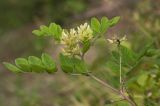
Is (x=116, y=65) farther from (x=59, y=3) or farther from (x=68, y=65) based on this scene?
(x=59, y=3)

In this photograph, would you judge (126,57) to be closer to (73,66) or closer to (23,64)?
(73,66)

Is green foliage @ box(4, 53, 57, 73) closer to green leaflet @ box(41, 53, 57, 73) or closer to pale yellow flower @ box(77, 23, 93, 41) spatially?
green leaflet @ box(41, 53, 57, 73)

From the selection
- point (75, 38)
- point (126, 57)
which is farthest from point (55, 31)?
point (126, 57)

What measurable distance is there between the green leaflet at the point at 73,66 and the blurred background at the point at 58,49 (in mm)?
206

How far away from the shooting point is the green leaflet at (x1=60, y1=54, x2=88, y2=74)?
167 cm

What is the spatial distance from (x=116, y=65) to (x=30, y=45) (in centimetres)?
397

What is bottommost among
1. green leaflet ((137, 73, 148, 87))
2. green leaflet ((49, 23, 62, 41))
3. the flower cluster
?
green leaflet ((137, 73, 148, 87))

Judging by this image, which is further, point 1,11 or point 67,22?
point 1,11

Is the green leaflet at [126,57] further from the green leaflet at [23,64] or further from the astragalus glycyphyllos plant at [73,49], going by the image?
the green leaflet at [23,64]

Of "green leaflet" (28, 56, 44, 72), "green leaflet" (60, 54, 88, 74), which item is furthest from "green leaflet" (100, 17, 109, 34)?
"green leaflet" (28, 56, 44, 72)

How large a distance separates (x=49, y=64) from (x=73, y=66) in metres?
0.08

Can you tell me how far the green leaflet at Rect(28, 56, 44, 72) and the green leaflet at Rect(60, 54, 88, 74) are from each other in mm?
74

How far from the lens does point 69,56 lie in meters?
1.67

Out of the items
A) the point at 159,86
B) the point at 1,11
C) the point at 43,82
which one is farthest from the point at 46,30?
the point at 1,11
